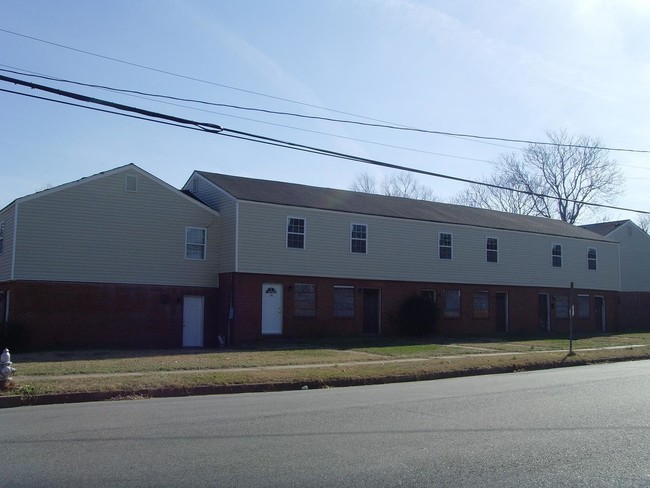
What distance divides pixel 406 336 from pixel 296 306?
579cm

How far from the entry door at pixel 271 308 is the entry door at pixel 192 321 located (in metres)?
2.68

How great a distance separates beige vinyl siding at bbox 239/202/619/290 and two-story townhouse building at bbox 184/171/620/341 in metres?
0.05

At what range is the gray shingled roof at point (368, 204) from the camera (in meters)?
28.6

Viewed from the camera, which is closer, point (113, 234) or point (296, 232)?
point (113, 234)

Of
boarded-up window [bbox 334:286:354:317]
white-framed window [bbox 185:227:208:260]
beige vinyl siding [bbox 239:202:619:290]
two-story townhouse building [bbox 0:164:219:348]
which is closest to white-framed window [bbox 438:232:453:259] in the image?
beige vinyl siding [bbox 239:202:619:290]

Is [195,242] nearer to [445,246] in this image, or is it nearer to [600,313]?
[445,246]

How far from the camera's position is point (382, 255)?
1201 inches

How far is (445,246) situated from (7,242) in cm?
1944

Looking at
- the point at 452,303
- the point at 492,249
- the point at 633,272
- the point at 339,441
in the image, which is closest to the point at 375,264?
the point at 452,303

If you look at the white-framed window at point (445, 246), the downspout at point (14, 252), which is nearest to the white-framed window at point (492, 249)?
the white-framed window at point (445, 246)

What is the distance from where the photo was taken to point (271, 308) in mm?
27250

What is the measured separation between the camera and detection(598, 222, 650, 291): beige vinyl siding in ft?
145

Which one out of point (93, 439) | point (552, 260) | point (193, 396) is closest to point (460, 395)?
point (193, 396)

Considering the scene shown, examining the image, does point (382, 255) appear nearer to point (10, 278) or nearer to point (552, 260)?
point (552, 260)
